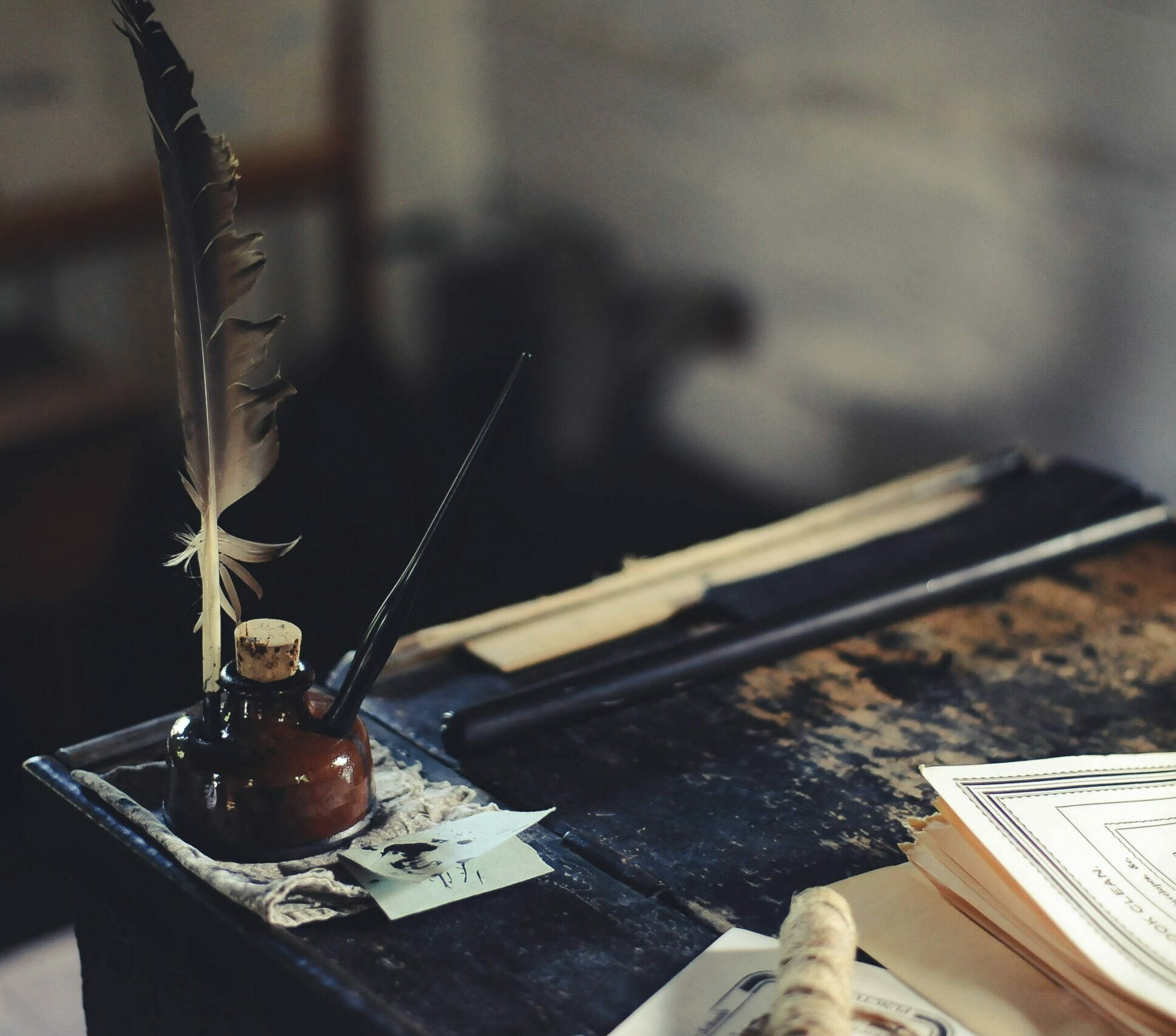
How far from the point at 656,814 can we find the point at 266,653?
33 cm

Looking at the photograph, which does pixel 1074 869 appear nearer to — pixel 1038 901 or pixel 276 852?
pixel 1038 901

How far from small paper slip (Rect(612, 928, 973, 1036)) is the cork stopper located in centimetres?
31

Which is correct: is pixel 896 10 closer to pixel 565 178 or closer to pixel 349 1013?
pixel 565 178

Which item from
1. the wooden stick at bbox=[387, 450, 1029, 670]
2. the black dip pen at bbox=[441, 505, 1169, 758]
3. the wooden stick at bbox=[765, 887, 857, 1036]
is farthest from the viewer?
the wooden stick at bbox=[387, 450, 1029, 670]

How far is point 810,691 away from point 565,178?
1544 mm

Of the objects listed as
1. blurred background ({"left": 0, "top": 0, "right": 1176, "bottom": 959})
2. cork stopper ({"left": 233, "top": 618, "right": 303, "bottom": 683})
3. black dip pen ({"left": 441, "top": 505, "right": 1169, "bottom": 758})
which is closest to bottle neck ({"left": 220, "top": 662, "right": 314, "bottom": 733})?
cork stopper ({"left": 233, "top": 618, "right": 303, "bottom": 683})

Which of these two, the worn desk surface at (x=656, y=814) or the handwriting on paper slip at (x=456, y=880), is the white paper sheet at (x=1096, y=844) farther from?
the handwriting on paper slip at (x=456, y=880)

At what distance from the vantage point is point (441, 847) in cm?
95

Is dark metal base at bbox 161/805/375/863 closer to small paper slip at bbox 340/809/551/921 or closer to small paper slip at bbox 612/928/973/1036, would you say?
small paper slip at bbox 340/809/551/921

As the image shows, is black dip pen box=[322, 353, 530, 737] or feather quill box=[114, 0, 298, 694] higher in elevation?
feather quill box=[114, 0, 298, 694]

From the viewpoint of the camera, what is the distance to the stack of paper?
0.80 metres

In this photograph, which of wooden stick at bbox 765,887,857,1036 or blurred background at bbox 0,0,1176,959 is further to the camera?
blurred background at bbox 0,0,1176,959

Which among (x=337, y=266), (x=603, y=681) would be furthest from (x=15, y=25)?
(x=603, y=681)

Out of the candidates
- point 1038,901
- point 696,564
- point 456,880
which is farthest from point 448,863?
point 696,564
